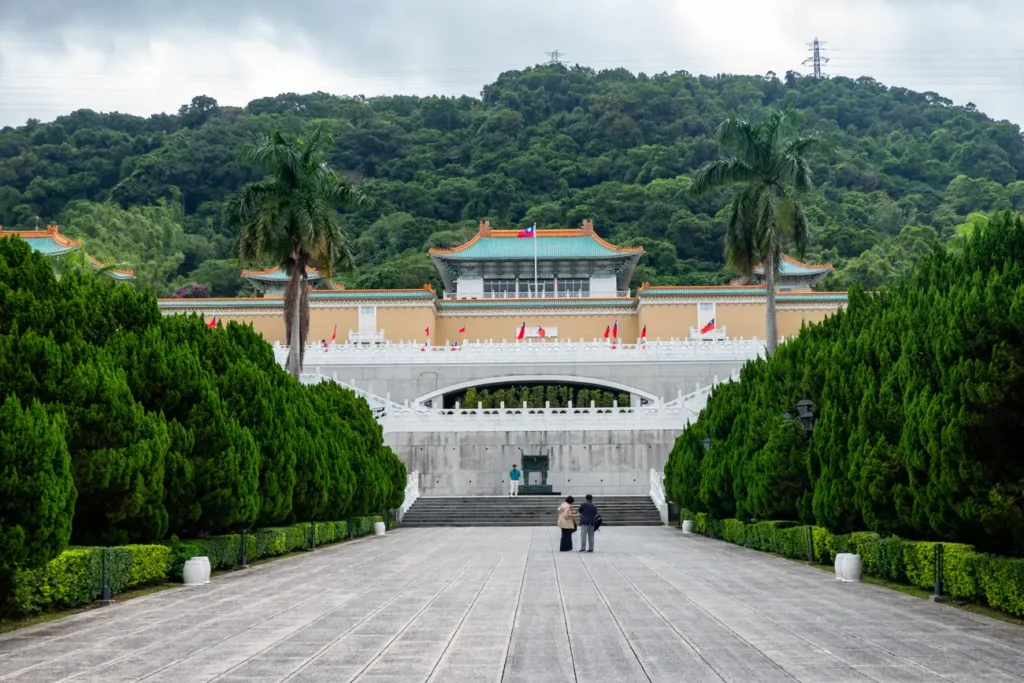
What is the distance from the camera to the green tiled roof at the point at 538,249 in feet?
180

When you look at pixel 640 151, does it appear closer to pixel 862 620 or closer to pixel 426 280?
pixel 426 280

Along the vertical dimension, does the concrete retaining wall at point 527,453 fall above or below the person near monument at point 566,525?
above

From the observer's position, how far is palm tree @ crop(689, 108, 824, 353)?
97.1 ft

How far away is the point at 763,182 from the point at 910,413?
19283mm

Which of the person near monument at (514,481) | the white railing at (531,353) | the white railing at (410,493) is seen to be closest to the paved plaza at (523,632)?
the white railing at (410,493)

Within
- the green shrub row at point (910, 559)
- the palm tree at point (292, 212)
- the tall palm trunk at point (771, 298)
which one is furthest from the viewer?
the tall palm trunk at point (771, 298)

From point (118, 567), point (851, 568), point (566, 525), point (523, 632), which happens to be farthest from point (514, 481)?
point (523, 632)

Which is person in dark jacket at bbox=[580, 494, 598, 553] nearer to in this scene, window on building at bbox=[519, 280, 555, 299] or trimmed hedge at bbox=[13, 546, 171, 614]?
trimmed hedge at bbox=[13, 546, 171, 614]

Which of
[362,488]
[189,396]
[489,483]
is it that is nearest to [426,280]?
[489,483]

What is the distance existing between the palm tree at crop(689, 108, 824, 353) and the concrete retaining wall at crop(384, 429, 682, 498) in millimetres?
8589

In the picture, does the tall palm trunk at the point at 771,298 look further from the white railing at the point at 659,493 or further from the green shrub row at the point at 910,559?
the green shrub row at the point at 910,559

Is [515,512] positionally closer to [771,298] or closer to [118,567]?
[771,298]

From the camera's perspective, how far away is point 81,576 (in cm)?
1130

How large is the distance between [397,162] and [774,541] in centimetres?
7820
